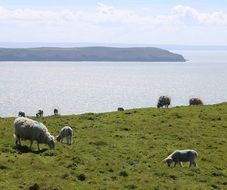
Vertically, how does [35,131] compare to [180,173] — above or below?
above

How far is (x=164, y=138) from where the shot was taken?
3716 cm

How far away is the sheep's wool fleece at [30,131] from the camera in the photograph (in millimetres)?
28984

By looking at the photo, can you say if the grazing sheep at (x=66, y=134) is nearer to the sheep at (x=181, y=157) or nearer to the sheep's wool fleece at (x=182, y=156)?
the sheep at (x=181, y=157)

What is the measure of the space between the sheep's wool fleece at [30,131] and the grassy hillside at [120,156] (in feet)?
2.96

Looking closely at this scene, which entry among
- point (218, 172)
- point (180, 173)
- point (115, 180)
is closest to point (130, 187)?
point (115, 180)

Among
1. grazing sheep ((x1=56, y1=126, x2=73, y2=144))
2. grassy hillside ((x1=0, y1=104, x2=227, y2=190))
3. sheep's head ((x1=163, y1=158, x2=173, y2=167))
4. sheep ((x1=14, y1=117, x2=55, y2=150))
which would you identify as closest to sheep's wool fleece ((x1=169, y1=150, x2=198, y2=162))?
sheep's head ((x1=163, y1=158, x2=173, y2=167))

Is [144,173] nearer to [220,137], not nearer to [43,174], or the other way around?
[43,174]

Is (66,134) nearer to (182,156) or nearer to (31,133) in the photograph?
(31,133)

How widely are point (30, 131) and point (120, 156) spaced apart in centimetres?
637

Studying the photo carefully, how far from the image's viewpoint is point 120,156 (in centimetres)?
2997

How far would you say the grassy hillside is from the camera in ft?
78.2

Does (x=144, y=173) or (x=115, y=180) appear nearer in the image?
(x=115, y=180)

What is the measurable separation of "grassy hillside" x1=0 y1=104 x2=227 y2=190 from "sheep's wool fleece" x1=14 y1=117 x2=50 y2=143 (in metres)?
0.90

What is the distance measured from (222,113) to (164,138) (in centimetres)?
1481
